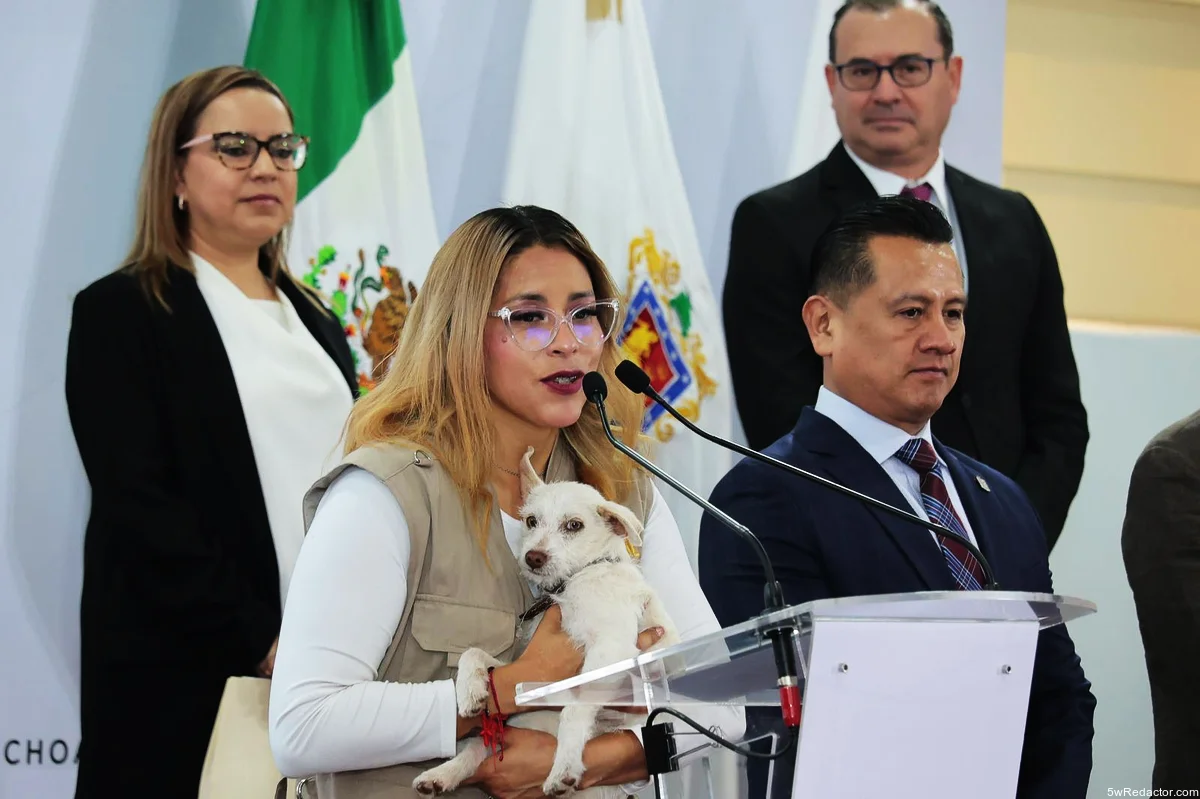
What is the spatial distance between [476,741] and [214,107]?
193cm

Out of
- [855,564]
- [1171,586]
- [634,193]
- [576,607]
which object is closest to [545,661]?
[576,607]

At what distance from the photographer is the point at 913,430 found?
2715 millimetres

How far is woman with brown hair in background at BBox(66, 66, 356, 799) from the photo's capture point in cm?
295

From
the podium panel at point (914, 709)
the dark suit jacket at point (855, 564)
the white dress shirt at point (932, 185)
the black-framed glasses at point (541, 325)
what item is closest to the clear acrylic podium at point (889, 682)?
the podium panel at point (914, 709)

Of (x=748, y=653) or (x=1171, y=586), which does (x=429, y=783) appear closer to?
(x=748, y=653)

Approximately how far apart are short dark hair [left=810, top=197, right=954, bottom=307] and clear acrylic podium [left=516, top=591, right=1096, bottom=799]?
4.10 feet

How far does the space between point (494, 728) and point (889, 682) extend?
58 centimetres

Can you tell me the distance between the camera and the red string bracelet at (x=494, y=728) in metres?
1.86

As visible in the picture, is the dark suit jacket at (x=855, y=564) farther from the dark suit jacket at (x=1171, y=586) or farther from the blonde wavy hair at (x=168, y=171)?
the blonde wavy hair at (x=168, y=171)

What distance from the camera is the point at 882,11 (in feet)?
12.7

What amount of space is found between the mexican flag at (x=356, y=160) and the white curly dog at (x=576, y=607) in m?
1.52

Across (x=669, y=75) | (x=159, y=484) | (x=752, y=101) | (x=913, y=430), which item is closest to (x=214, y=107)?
(x=159, y=484)

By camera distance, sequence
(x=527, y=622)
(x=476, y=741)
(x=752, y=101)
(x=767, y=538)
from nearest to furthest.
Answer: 1. (x=476, y=741)
2. (x=527, y=622)
3. (x=767, y=538)
4. (x=752, y=101)

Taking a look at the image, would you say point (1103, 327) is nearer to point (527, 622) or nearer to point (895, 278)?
point (895, 278)
